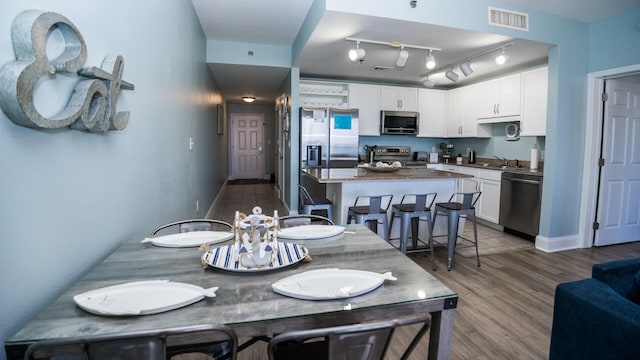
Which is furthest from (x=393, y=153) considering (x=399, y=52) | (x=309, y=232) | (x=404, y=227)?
(x=309, y=232)

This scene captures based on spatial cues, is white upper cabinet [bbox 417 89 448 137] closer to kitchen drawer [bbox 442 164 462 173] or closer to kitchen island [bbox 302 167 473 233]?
kitchen drawer [bbox 442 164 462 173]

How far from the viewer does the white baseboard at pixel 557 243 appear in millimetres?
3641

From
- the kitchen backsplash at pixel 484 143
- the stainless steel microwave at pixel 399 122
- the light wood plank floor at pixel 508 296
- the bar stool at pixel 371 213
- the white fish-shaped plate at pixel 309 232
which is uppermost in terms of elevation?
the stainless steel microwave at pixel 399 122

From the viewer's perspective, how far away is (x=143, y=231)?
1.94 metres

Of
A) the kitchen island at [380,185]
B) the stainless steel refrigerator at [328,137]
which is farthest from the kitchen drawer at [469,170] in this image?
the stainless steel refrigerator at [328,137]

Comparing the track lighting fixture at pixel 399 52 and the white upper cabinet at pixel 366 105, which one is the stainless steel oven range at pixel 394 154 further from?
the track lighting fixture at pixel 399 52

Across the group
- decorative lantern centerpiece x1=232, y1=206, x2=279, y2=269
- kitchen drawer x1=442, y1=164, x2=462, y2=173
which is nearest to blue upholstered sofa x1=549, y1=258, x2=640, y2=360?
decorative lantern centerpiece x1=232, y1=206, x2=279, y2=269

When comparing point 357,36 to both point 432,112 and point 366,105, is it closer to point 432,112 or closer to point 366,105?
point 366,105

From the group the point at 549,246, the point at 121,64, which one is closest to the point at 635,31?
the point at 549,246

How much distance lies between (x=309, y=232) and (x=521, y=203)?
3.51m

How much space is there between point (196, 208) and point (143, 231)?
199 cm

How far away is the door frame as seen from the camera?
3592mm

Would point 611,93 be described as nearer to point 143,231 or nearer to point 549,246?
point 549,246

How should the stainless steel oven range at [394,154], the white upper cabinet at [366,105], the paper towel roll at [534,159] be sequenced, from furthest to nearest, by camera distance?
the stainless steel oven range at [394,154]
the white upper cabinet at [366,105]
the paper towel roll at [534,159]
